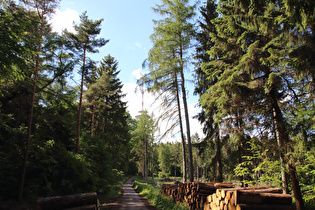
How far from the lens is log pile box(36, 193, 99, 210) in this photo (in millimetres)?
4844

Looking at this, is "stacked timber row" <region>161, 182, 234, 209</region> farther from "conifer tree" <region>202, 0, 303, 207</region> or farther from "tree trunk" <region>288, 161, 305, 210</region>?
"tree trunk" <region>288, 161, 305, 210</region>

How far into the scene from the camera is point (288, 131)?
218 inches

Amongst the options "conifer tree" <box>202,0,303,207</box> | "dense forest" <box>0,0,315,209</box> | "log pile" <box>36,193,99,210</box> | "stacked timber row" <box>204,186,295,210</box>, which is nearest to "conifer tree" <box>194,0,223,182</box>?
"dense forest" <box>0,0,315,209</box>

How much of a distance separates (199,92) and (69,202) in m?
10.8

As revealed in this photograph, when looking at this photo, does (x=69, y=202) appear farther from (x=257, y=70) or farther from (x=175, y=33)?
(x=175, y=33)

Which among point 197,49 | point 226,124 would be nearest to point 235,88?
point 226,124

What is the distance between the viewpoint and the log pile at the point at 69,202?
15.9ft

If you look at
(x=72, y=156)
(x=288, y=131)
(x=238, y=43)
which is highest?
(x=238, y=43)

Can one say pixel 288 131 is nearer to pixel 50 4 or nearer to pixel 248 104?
pixel 248 104

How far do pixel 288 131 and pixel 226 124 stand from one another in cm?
211

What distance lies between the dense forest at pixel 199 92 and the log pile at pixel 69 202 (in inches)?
176

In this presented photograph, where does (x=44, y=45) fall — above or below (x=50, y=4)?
below

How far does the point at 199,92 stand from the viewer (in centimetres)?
1367

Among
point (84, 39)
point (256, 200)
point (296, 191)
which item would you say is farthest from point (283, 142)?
point (84, 39)
